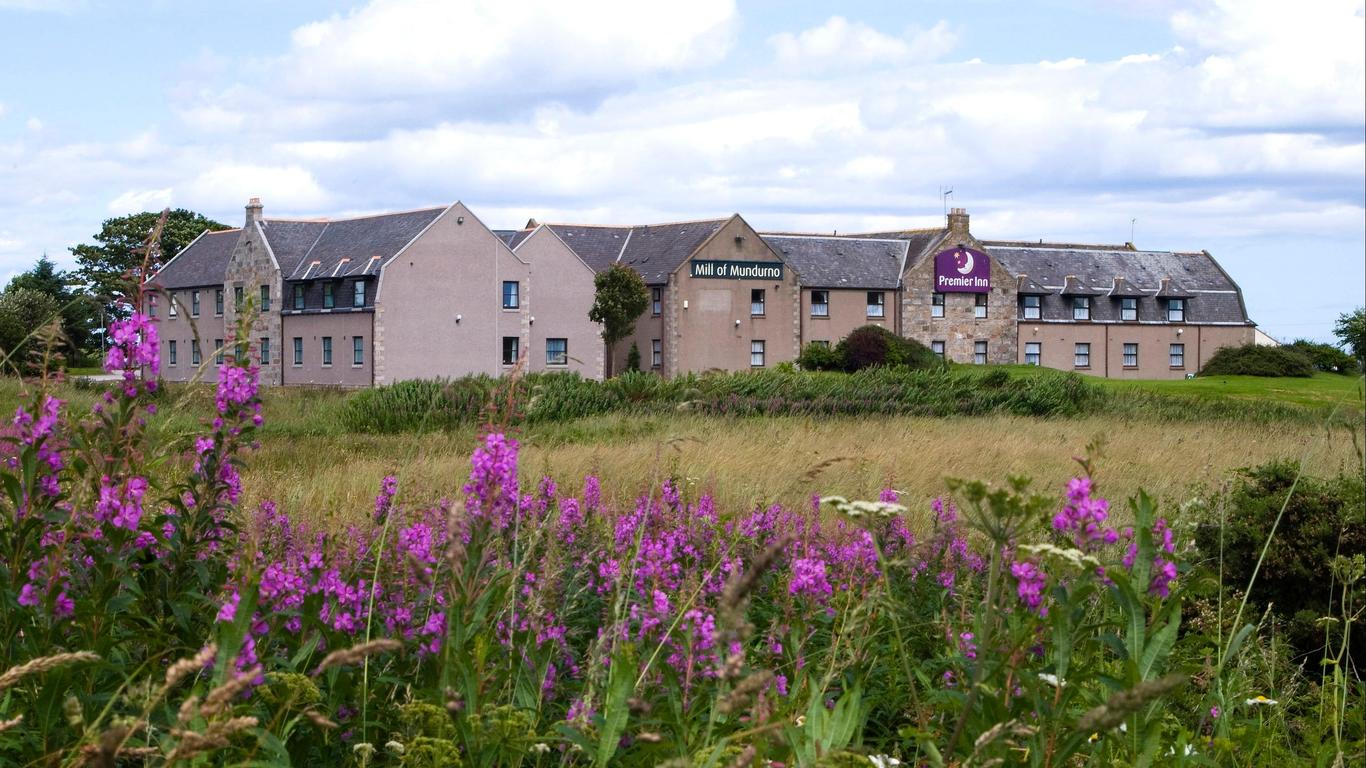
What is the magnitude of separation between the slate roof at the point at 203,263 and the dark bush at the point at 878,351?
28.5 m

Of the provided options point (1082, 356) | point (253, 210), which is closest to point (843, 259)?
point (1082, 356)

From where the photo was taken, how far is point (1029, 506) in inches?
106

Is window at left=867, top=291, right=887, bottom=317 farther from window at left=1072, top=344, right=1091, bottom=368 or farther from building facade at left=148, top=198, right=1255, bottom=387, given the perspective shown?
window at left=1072, top=344, right=1091, bottom=368

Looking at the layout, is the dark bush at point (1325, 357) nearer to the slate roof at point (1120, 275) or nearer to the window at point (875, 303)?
the slate roof at point (1120, 275)

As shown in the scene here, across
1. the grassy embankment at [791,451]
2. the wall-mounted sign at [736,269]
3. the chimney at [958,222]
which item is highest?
the chimney at [958,222]

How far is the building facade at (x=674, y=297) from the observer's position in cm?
5366

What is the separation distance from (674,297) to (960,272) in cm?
1449

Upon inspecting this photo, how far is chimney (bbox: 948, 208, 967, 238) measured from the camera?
207 feet

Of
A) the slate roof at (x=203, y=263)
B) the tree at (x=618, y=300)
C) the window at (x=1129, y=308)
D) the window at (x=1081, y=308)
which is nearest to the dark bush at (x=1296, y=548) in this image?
the tree at (x=618, y=300)

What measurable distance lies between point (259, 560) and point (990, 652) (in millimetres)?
2322

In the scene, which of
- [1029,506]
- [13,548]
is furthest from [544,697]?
[1029,506]

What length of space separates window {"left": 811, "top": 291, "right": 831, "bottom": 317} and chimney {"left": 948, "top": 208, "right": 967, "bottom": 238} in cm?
716

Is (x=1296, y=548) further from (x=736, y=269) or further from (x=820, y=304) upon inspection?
(x=820, y=304)

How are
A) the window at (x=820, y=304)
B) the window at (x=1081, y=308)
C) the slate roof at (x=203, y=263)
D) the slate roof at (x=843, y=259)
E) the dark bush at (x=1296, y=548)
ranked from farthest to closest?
the window at (x=1081, y=308), the slate roof at (x=843, y=259), the window at (x=820, y=304), the slate roof at (x=203, y=263), the dark bush at (x=1296, y=548)
